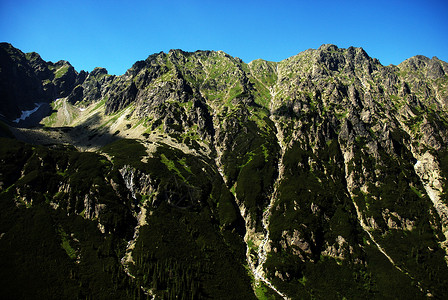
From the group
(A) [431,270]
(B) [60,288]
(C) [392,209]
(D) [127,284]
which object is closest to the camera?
(B) [60,288]

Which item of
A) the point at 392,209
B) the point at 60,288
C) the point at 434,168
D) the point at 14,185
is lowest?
the point at 60,288

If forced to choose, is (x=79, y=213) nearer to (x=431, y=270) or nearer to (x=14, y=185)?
(x=14, y=185)

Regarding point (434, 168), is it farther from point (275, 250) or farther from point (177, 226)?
point (177, 226)

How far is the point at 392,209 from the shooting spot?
560ft

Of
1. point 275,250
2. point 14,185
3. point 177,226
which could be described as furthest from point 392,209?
point 14,185

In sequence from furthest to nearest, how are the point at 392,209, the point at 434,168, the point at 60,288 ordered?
the point at 434,168 → the point at 392,209 → the point at 60,288

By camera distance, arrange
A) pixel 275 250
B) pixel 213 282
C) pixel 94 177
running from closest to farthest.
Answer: pixel 213 282 → pixel 275 250 → pixel 94 177

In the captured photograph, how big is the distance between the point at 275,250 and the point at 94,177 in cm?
12205

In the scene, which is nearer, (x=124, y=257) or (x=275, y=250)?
(x=124, y=257)

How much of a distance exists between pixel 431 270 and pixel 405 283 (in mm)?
19599

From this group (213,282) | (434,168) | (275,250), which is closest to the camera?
(213,282)

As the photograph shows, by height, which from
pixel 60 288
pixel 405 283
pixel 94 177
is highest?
pixel 94 177

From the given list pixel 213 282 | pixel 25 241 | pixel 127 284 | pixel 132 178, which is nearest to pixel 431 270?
pixel 213 282

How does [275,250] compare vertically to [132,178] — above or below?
below
